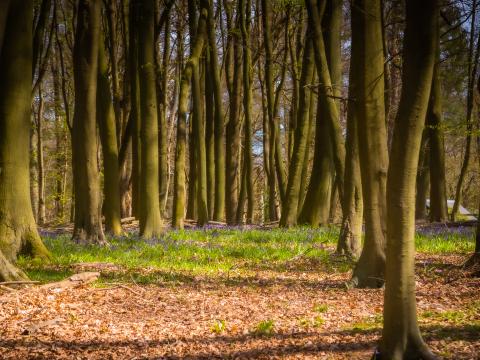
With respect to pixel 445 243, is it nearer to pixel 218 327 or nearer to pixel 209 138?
pixel 218 327

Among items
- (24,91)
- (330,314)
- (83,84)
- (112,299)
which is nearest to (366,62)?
(330,314)

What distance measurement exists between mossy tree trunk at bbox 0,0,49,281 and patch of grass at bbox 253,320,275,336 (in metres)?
4.75

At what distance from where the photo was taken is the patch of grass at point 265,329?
5.48 m

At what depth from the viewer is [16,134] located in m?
8.84

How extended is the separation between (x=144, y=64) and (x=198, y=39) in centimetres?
288

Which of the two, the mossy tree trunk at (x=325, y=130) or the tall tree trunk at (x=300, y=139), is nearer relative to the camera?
the mossy tree trunk at (x=325, y=130)

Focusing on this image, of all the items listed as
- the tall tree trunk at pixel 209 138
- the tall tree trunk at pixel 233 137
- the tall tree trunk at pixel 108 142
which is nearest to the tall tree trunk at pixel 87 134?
the tall tree trunk at pixel 108 142

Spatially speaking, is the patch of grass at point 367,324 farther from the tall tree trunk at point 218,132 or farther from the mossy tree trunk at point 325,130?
the tall tree trunk at point 218,132

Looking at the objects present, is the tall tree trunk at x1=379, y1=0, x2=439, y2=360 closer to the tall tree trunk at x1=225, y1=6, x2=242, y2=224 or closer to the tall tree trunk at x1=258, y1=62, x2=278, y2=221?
the tall tree trunk at x1=225, y1=6, x2=242, y2=224

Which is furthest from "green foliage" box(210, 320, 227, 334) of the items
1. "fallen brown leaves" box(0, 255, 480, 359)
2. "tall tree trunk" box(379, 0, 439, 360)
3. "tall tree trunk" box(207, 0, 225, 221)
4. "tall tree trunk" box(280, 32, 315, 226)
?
"tall tree trunk" box(207, 0, 225, 221)

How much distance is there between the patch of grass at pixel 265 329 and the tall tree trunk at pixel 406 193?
4.71 ft

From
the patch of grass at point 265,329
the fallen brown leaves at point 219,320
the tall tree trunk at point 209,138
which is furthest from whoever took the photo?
the tall tree trunk at point 209,138

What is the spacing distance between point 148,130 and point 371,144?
6464 millimetres

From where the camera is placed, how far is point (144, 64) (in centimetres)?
1241
